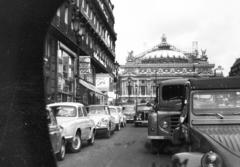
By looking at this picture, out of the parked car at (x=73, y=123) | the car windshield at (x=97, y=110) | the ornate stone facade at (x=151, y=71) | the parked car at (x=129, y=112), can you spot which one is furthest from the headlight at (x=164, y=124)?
the ornate stone facade at (x=151, y=71)

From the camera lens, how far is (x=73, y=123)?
11.6m

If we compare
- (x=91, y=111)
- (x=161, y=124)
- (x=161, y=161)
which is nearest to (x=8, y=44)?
(x=161, y=161)

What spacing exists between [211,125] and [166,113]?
189 inches

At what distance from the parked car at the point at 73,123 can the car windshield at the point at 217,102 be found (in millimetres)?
5318

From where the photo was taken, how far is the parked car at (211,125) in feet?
14.1

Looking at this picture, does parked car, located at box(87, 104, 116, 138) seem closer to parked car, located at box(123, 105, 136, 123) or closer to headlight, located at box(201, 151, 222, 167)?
headlight, located at box(201, 151, 222, 167)

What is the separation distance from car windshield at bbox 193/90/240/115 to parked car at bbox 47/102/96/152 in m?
5.32

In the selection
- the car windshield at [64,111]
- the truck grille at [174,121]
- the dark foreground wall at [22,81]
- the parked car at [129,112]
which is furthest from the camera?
the parked car at [129,112]

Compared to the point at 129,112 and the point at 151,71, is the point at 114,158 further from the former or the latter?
the point at 151,71

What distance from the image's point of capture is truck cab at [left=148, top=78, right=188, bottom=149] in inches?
423

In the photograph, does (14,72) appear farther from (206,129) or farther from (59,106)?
(59,106)

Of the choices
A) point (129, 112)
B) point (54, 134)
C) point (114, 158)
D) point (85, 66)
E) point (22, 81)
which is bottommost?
point (114, 158)

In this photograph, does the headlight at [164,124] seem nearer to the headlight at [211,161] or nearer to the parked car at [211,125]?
the parked car at [211,125]

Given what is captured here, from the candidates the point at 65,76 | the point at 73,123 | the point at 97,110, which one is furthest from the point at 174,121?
the point at 65,76
